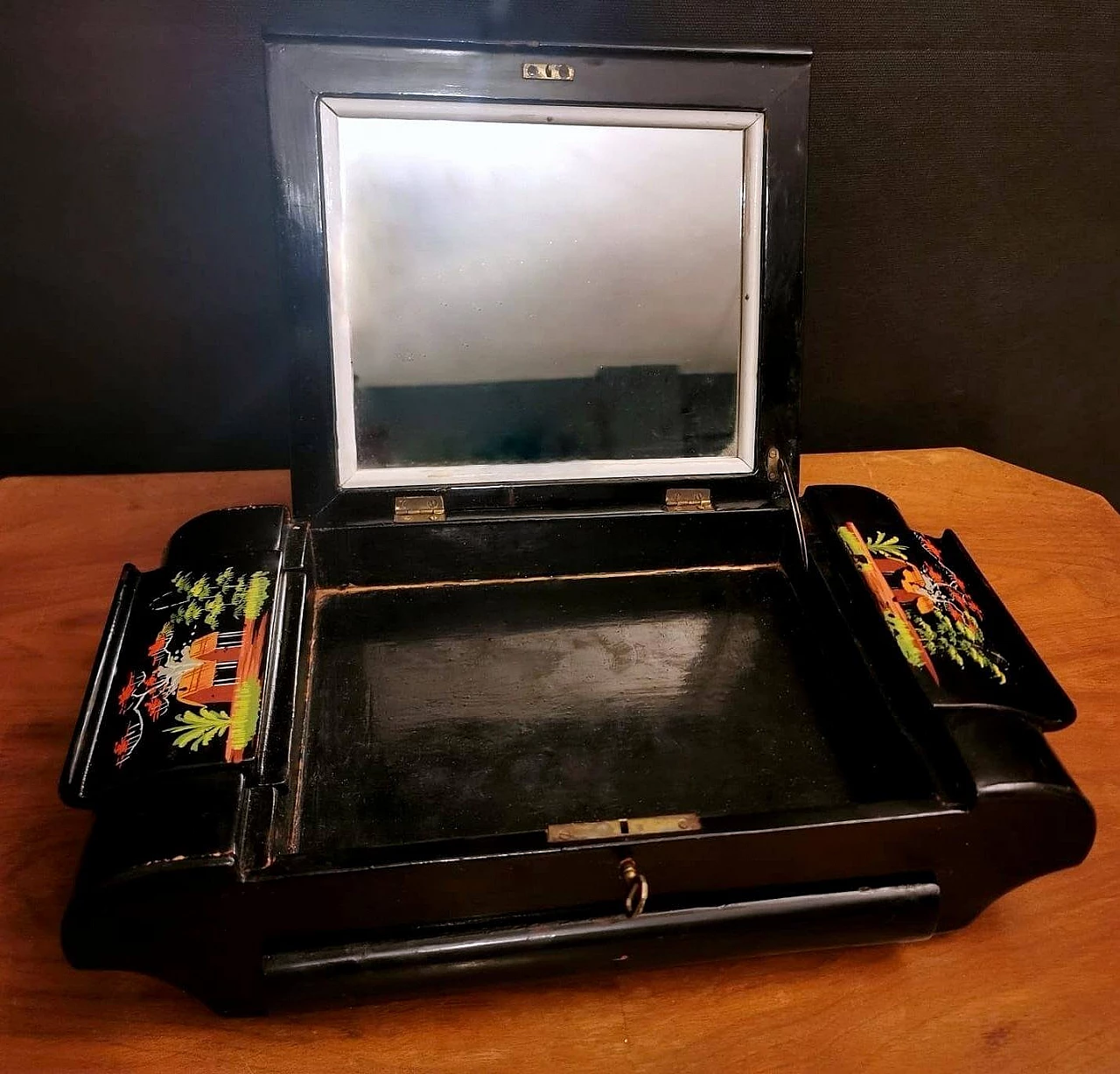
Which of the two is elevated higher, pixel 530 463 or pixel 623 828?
pixel 530 463

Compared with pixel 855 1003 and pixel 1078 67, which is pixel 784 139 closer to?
Result: pixel 1078 67

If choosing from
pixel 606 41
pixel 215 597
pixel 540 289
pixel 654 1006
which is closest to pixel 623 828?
pixel 654 1006

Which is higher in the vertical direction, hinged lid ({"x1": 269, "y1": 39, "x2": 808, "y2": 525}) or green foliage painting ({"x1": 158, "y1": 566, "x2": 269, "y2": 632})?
hinged lid ({"x1": 269, "y1": 39, "x2": 808, "y2": 525})

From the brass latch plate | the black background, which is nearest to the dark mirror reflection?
the black background

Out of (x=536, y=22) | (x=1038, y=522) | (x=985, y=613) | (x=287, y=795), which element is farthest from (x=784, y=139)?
(x=287, y=795)

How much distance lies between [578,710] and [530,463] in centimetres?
30

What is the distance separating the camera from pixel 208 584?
961 mm

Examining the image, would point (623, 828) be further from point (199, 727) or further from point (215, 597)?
point (215, 597)

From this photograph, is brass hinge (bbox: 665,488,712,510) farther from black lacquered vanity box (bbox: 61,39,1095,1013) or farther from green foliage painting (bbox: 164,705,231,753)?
green foliage painting (bbox: 164,705,231,753)

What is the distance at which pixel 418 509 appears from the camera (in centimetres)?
107

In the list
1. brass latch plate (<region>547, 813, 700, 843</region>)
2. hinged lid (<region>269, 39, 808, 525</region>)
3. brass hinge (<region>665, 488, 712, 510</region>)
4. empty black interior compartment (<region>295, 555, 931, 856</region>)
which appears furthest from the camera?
brass hinge (<region>665, 488, 712, 510</region>)

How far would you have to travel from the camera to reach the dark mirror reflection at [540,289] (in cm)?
101

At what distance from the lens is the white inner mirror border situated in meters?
0.98

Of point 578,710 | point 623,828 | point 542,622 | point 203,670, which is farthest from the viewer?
point 542,622
